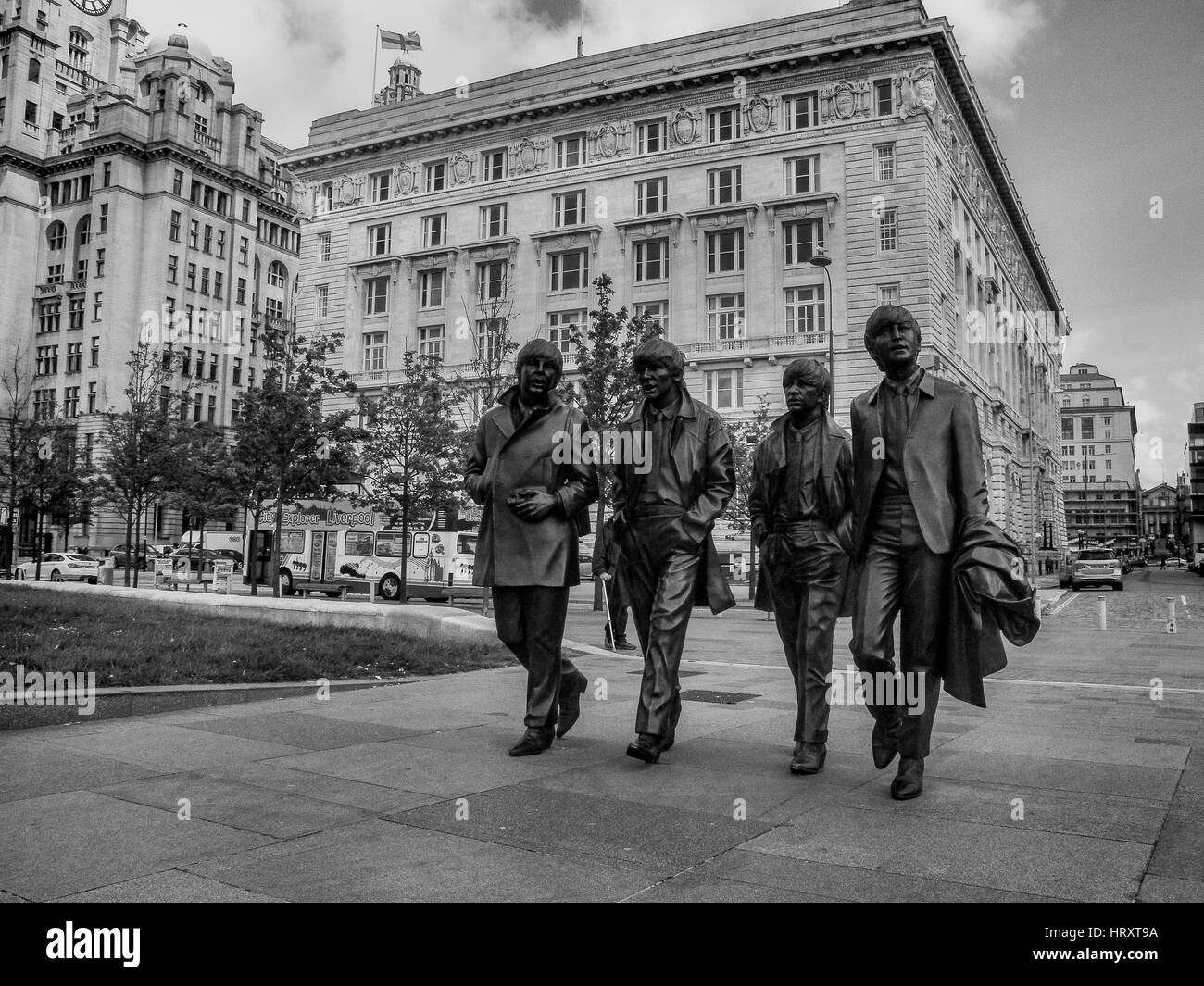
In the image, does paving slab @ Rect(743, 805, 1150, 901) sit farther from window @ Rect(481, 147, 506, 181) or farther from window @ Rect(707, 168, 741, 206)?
window @ Rect(481, 147, 506, 181)

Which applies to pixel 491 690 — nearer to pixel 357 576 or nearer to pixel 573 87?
pixel 357 576

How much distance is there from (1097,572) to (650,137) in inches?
1227

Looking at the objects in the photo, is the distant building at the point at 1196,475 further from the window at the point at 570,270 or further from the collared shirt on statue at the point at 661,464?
the collared shirt on statue at the point at 661,464

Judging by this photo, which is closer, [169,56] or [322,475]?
[322,475]

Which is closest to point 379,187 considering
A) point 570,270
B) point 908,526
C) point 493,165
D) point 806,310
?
point 493,165

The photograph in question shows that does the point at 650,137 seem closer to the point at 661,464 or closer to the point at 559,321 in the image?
the point at 559,321

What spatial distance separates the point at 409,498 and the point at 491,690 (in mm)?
19993

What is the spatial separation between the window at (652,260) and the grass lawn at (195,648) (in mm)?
43021

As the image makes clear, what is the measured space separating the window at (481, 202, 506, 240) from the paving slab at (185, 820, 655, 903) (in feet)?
184

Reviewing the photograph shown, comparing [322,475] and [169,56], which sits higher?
[169,56]

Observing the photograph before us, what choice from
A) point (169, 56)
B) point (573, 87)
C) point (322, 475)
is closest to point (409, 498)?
point (322, 475)

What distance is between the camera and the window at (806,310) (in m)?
49.1

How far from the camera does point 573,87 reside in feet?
181

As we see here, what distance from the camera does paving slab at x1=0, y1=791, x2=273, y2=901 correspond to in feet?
11.0
